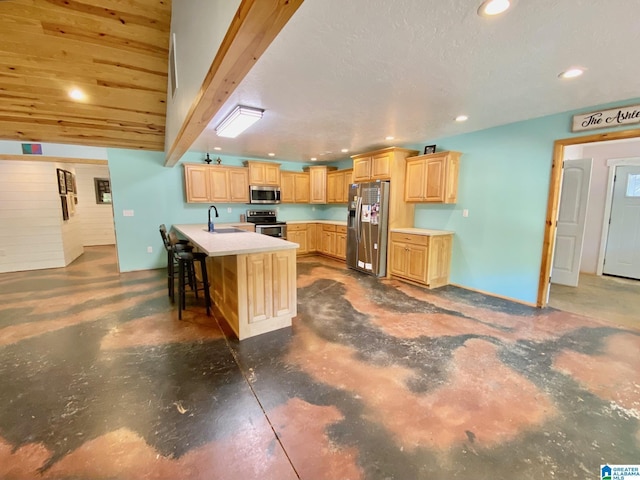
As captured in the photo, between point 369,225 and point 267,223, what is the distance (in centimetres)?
239

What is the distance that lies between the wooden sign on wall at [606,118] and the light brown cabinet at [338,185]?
3.80m

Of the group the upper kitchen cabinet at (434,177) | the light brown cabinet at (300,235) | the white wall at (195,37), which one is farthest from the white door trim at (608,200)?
the white wall at (195,37)

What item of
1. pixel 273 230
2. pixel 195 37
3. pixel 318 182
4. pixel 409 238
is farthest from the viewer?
pixel 318 182

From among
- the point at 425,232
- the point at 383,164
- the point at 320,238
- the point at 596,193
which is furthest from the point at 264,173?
the point at 596,193

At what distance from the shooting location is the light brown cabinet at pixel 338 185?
6277 mm

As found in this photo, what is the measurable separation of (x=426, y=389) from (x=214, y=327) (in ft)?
7.28

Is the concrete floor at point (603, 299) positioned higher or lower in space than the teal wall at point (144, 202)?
lower

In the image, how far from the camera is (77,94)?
3562 millimetres

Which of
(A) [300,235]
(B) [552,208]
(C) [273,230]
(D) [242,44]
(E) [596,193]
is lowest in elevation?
(A) [300,235]

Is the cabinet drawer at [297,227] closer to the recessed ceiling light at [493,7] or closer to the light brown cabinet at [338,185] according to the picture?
the light brown cabinet at [338,185]

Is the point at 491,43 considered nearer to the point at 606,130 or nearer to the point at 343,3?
the point at 343,3

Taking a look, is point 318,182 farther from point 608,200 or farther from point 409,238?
point 608,200

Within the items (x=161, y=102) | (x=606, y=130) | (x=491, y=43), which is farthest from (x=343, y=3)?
(x=161, y=102)
